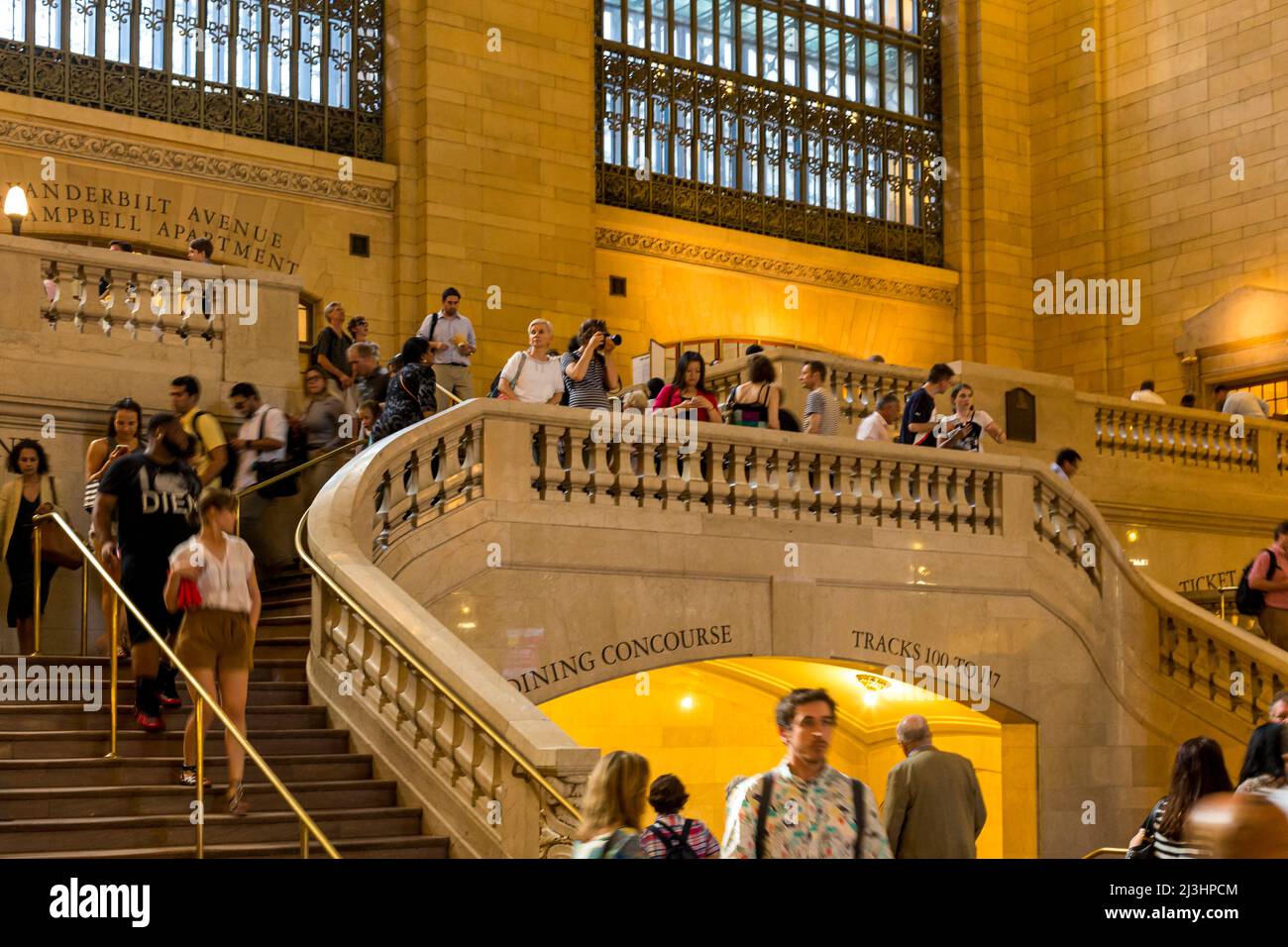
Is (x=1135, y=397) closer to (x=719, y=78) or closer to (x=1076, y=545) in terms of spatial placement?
(x=1076, y=545)

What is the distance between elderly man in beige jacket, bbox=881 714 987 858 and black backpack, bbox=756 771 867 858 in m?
3.68

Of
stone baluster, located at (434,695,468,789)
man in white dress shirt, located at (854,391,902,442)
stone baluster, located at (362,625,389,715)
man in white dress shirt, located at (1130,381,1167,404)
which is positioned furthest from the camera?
man in white dress shirt, located at (1130,381,1167,404)

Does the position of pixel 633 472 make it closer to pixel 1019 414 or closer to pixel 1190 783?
pixel 1019 414

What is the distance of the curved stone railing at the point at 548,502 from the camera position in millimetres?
9219

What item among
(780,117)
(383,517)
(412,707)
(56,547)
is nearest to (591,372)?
(383,517)

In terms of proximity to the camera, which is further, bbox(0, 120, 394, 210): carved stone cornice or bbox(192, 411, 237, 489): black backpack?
bbox(0, 120, 394, 210): carved stone cornice

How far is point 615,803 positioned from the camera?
597 centimetres

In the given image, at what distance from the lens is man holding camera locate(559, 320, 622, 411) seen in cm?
1364

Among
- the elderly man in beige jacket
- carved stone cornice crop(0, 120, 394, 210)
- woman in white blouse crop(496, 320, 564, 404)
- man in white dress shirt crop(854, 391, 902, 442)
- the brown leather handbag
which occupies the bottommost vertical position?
the elderly man in beige jacket

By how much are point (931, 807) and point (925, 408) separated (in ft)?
24.9

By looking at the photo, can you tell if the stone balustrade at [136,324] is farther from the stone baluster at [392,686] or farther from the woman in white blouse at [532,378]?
the stone baluster at [392,686]

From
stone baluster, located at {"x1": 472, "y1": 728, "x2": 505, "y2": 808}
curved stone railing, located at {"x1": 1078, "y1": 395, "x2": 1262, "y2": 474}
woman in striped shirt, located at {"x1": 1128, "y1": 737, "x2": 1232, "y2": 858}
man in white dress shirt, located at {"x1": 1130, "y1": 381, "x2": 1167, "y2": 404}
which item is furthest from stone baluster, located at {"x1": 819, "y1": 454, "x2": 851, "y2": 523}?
man in white dress shirt, located at {"x1": 1130, "y1": 381, "x2": 1167, "y2": 404}

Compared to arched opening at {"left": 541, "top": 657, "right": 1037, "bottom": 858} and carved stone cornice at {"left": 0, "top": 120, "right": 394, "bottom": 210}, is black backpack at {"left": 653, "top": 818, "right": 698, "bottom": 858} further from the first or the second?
carved stone cornice at {"left": 0, "top": 120, "right": 394, "bottom": 210}

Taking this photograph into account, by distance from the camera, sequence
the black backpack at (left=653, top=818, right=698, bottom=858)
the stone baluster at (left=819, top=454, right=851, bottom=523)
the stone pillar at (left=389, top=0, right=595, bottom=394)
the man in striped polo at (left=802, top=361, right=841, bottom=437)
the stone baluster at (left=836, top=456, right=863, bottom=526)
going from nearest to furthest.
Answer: the black backpack at (left=653, top=818, right=698, bottom=858) < the stone baluster at (left=819, top=454, right=851, bottom=523) < the stone baluster at (left=836, top=456, right=863, bottom=526) < the man in striped polo at (left=802, top=361, right=841, bottom=437) < the stone pillar at (left=389, top=0, right=595, bottom=394)
